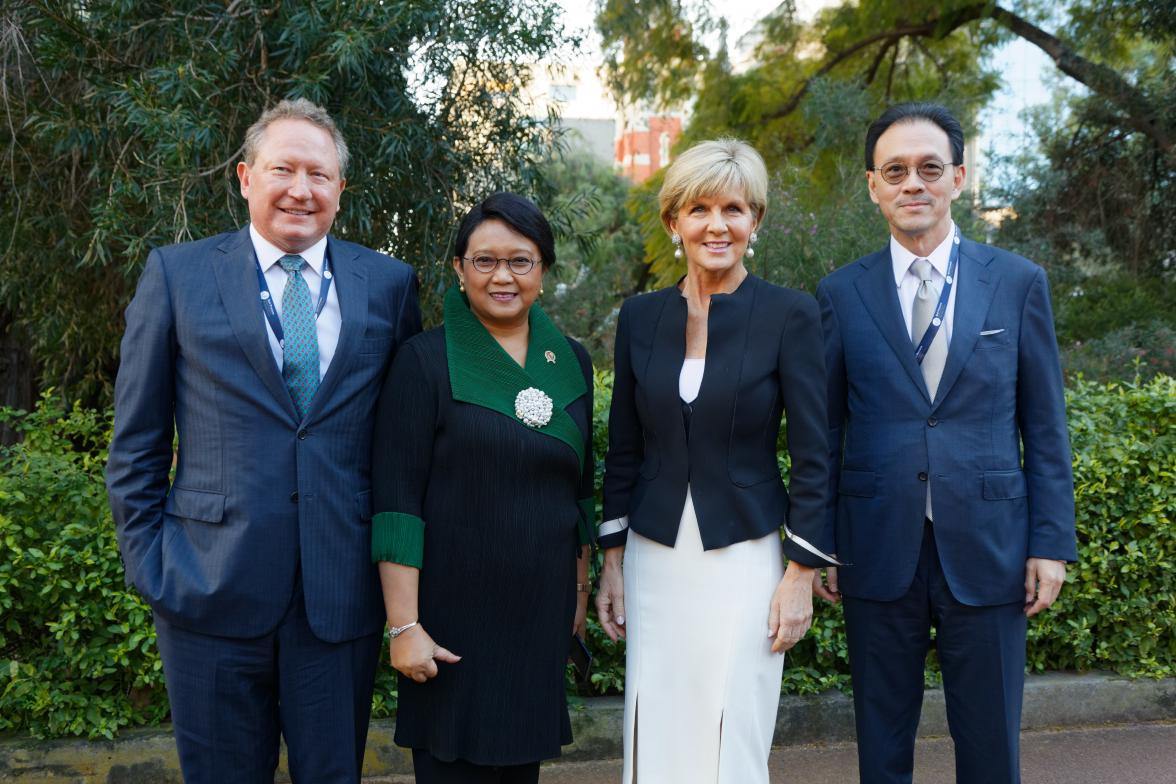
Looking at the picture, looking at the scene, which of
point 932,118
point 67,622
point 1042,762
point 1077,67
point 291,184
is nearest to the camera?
point 291,184

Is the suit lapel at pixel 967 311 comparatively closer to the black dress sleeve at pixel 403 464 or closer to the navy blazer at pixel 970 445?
the navy blazer at pixel 970 445

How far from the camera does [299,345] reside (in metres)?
2.63

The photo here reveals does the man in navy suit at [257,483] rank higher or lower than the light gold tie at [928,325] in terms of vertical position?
lower

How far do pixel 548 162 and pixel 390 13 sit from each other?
1941 millimetres

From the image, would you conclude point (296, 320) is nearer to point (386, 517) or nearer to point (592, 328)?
point (386, 517)

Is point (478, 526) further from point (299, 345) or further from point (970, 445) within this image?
point (970, 445)

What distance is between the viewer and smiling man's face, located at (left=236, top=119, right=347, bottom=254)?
106 inches

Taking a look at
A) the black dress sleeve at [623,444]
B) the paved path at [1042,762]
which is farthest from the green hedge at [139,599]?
the black dress sleeve at [623,444]

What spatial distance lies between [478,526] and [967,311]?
5.03 ft

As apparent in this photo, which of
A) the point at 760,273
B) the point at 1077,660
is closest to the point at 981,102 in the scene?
the point at 760,273

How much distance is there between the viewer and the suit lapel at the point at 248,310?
256 centimetres

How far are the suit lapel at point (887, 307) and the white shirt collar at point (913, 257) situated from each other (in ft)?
0.07

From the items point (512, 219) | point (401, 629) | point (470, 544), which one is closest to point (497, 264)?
point (512, 219)

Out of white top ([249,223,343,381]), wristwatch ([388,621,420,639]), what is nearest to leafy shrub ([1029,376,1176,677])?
wristwatch ([388,621,420,639])
